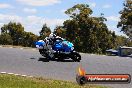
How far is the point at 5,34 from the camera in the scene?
379 feet

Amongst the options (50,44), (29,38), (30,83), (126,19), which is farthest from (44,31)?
(30,83)

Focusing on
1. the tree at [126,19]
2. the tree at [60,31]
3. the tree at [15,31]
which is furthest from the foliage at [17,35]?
the tree at [126,19]

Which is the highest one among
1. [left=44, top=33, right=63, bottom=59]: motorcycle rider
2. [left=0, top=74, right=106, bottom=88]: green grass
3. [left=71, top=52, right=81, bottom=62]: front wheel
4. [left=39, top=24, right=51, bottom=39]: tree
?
[left=39, top=24, right=51, bottom=39]: tree

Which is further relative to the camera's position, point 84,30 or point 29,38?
point 29,38

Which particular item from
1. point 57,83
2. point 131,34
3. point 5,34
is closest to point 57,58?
point 57,83

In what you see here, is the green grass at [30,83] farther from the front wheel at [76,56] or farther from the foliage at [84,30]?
the foliage at [84,30]

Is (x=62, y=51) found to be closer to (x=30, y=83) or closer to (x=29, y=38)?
(x=30, y=83)

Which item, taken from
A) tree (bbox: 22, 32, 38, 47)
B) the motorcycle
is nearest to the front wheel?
the motorcycle

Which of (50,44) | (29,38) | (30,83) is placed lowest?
(30,83)

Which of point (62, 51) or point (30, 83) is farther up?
point (62, 51)

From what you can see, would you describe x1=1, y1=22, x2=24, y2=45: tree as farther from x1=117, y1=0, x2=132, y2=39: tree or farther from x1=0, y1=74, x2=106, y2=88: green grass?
x1=0, y1=74, x2=106, y2=88: green grass

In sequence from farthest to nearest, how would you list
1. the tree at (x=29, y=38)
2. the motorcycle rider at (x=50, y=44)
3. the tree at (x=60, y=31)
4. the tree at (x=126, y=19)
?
the tree at (x=29, y=38) < the tree at (x=60, y=31) < the tree at (x=126, y=19) < the motorcycle rider at (x=50, y=44)

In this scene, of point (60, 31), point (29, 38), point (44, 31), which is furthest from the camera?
point (29, 38)

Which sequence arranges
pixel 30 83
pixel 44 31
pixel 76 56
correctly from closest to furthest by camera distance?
pixel 30 83
pixel 76 56
pixel 44 31
